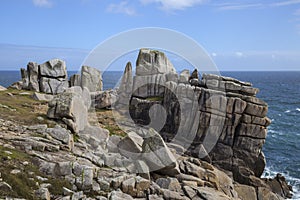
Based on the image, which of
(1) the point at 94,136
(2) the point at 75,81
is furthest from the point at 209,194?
(2) the point at 75,81

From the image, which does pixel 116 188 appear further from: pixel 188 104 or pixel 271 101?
pixel 271 101

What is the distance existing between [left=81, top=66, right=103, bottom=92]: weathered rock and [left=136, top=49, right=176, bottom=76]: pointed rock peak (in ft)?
27.7

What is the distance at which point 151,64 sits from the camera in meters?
55.8

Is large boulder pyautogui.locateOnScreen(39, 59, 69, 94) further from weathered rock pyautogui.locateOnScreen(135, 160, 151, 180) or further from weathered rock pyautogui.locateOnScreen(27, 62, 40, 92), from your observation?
weathered rock pyautogui.locateOnScreen(135, 160, 151, 180)

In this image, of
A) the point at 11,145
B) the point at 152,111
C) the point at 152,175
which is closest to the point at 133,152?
the point at 152,175

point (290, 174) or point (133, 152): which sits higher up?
point (133, 152)

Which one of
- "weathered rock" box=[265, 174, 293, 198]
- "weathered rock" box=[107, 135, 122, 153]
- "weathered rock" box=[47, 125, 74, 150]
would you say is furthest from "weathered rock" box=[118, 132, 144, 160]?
"weathered rock" box=[265, 174, 293, 198]

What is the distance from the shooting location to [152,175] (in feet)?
79.6

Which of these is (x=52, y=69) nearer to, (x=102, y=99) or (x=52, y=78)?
(x=52, y=78)

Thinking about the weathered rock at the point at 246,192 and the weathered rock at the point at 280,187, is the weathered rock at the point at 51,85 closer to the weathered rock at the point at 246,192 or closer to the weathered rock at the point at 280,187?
the weathered rock at the point at 246,192

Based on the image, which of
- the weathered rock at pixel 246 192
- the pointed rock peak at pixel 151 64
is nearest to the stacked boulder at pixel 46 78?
the pointed rock peak at pixel 151 64

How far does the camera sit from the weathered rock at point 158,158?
80.3 feet

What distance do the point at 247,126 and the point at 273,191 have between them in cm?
902

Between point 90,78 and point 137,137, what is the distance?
30.1 metres
